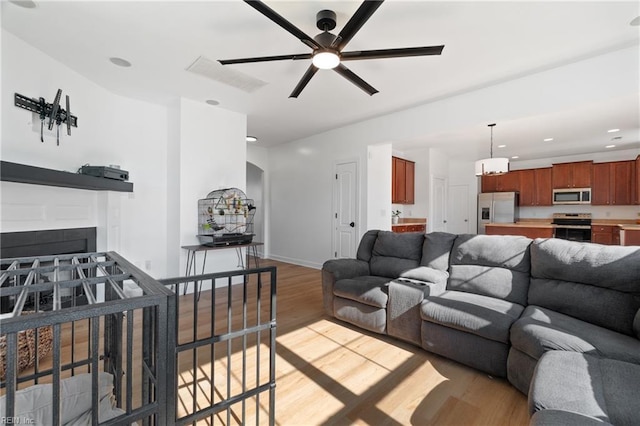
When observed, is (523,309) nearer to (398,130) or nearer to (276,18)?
(276,18)

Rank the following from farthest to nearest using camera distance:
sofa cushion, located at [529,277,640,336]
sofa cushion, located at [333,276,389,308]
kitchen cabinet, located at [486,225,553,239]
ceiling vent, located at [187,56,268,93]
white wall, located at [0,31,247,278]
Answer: kitchen cabinet, located at [486,225,553,239] < ceiling vent, located at [187,56,268,93] < white wall, located at [0,31,247,278] < sofa cushion, located at [333,276,389,308] < sofa cushion, located at [529,277,640,336]

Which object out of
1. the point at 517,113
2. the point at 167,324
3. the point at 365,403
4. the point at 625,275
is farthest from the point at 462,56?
the point at 167,324

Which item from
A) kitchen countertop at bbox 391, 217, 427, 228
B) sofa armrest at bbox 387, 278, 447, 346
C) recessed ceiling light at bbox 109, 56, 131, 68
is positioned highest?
recessed ceiling light at bbox 109, 56, 131, 68

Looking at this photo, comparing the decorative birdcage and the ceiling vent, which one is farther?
the decorative birdcage

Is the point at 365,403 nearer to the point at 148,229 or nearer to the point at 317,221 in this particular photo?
the point at 148,229

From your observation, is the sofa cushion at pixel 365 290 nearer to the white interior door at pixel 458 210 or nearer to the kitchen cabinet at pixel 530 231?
the kitchen cabinet at pixel 530 231

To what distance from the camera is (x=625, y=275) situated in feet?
6.42

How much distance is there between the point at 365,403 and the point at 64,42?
386 cm

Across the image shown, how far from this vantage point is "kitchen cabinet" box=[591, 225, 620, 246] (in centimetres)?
584

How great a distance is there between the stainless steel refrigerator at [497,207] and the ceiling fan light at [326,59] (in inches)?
268

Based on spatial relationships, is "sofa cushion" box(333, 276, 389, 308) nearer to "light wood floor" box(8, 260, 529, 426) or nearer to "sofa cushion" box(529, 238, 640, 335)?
"light wood floor" box(8, 260, 529, 426)

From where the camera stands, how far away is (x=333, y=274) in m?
3.11

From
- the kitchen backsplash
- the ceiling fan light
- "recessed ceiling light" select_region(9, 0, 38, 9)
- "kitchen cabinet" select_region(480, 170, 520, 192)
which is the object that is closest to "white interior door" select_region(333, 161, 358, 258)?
the ceiling fan light

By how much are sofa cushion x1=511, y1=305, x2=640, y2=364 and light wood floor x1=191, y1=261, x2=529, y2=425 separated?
39 cm
